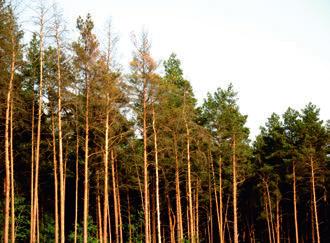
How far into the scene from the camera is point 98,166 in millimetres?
29531

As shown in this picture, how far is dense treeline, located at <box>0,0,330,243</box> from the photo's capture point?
61.9 feet

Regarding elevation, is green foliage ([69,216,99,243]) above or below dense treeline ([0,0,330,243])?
below

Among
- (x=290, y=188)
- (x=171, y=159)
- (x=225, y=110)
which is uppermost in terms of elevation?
(x=225, y=110)

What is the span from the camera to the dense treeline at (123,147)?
18.9 metres

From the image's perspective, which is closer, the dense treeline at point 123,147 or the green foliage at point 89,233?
the dense treeline at point 123,147

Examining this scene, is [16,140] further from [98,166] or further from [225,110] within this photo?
[225,110]

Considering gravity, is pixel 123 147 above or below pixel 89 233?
above

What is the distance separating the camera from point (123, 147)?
3397 centimetres

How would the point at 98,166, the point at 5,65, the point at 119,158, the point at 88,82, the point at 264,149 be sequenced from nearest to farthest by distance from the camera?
1. the point at 5,65
2. the point at 88,82
3. the point at 98,166
4. the point at 119,158
5. the point at 264,149

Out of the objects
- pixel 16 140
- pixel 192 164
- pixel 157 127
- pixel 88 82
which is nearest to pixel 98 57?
pixel 88 82

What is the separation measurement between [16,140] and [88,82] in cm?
1377

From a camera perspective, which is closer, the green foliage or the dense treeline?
the dense treeline

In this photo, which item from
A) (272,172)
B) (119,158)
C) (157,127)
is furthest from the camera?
(272,172)

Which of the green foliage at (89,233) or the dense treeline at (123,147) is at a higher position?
the dense treeline at (123,147)
